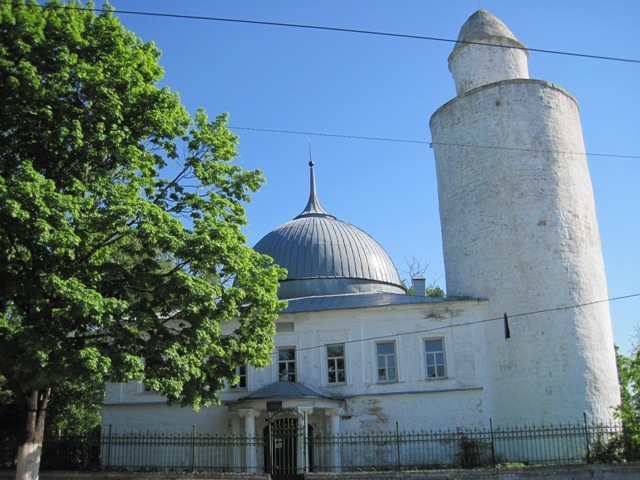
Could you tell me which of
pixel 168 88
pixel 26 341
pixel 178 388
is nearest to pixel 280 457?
pixel 178 388

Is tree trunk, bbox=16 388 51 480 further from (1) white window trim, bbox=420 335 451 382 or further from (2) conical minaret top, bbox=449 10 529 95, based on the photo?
(2) conical minaret top, bbox=449 10 529 95

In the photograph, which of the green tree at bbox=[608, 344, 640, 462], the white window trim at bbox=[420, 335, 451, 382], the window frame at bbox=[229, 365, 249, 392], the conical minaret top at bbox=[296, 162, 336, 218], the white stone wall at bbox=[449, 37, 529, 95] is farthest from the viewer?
the conical minaret top at bbox=[296, 162, 336, 218]

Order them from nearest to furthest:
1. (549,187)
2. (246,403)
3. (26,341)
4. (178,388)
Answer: (26,341) < (178,388) < (246,403) < (549,187)

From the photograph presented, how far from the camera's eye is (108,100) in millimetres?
14430

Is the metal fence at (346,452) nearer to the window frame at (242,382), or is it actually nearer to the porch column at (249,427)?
the porch column at (249,427)

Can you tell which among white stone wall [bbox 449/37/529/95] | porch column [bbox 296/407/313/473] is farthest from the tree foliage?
white stone wall [bbox 449/37/529/95]

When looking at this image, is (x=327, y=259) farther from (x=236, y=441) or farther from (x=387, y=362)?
(x=236, y=441)

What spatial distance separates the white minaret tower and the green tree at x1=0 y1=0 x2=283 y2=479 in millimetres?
10261

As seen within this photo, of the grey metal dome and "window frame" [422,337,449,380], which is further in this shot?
the grey metal dome

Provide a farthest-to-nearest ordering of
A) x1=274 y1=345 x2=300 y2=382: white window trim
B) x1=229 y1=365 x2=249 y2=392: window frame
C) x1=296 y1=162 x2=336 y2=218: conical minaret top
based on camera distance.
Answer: x1=296 y1=162 x2=336 y2=218: conical minaret top
x1=229 y1=365 x2=249 y2=392: window frame
x1=274 y1=345 x2=300 y2=382: white window trim

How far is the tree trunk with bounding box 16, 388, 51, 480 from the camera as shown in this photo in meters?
14.4

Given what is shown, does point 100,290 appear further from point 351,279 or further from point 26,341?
point 351,279

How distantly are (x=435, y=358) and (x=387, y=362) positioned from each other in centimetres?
166

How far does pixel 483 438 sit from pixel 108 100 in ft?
48.6
